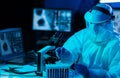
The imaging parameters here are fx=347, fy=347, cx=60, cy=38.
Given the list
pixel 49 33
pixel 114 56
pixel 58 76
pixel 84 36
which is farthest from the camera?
pixel 49 33

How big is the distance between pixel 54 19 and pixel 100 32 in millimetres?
783

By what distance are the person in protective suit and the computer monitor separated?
1.90 ft

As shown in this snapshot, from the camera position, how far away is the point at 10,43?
3207mm

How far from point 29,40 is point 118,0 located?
995 mm

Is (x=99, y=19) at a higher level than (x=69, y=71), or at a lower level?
higher

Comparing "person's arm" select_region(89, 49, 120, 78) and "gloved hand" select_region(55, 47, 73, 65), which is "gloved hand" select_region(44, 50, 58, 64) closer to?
"gloved hand" select_region(55, 47, 73, 65)

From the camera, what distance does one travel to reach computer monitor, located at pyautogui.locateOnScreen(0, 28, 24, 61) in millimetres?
3150

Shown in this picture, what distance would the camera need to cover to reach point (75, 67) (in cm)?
261

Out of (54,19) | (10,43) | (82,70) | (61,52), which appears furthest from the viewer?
(54,19)

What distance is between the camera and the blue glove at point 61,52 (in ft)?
9.26

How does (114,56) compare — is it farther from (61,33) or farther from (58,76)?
(61,33)

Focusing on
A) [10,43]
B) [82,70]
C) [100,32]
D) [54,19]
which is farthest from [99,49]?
[10,43]

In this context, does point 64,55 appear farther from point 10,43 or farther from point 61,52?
point 10,43

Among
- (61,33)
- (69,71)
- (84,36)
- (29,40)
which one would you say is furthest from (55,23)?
(69,71)
